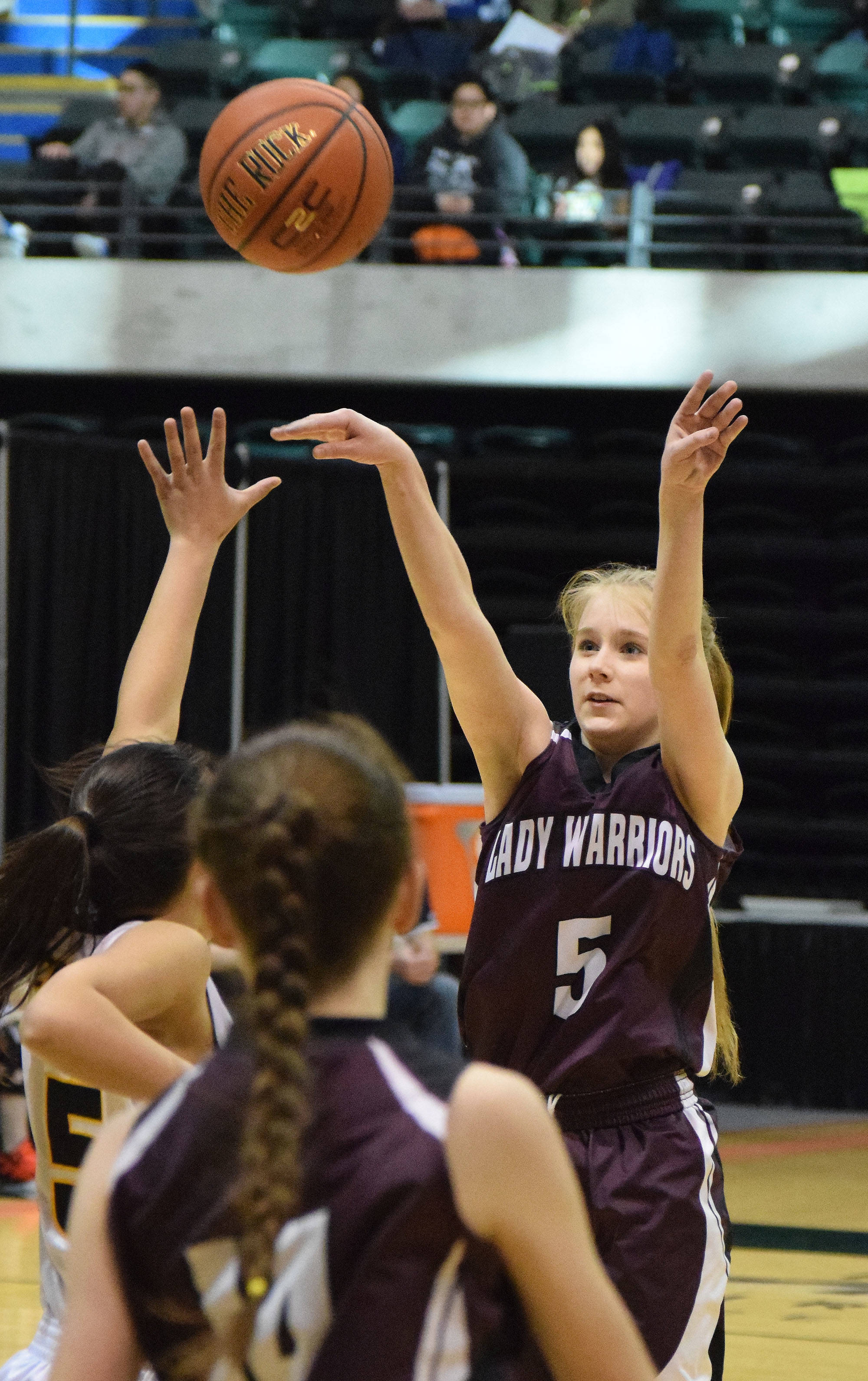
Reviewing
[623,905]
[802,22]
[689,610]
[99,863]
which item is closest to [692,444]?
[689,610]

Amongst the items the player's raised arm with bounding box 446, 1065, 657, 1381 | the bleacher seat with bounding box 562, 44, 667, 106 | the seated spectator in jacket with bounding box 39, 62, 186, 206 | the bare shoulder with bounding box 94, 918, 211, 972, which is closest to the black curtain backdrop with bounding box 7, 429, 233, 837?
the seated spectator in jacket with bounding box 39, 62, 186, 206

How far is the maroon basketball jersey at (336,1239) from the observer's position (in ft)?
3.34

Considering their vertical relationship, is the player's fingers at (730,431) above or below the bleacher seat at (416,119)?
below

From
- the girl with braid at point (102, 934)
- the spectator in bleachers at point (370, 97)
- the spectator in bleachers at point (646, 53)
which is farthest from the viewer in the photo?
the spectator in bleachers at point (646, 53)

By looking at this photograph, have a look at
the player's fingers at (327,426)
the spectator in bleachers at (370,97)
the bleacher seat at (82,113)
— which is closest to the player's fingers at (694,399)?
the player's fingers at (327,426)

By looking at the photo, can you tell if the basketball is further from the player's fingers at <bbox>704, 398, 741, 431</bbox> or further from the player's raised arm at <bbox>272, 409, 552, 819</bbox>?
the player's fingers at <bbox>704, 398, 741, 431</bbox>

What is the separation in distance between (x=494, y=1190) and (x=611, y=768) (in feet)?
4.56

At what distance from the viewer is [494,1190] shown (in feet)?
3.28

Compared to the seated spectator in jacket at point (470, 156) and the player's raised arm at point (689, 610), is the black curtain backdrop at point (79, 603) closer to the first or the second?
the seated spectator in jacket at point (470, 156)

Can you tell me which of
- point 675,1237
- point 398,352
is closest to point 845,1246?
point 675,1237

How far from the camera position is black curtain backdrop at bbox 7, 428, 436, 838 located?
8539mm

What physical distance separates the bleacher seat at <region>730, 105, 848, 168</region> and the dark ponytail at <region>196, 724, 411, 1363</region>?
8.98 metres

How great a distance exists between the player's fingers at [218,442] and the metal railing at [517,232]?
19.7 ft

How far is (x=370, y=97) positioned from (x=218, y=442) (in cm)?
698
